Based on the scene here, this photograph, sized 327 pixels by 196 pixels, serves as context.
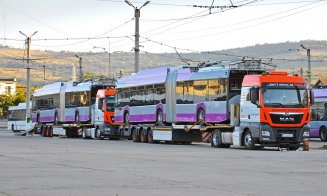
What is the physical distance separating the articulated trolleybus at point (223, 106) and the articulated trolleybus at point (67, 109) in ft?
32.9

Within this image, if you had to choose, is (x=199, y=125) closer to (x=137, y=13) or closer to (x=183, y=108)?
(x=183, y=108)

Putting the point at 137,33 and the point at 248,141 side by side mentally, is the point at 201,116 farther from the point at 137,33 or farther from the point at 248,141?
the point at 137,33

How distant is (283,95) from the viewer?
3469 centimetres

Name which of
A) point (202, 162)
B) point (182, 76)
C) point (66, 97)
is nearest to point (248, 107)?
point (182, 76)

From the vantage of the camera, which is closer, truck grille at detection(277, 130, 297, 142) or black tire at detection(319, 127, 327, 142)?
truck grille at detection(277, 130, 297, 142)

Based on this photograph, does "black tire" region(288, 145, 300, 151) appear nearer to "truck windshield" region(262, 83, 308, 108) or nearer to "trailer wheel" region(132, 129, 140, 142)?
"truck windshield" region(262, 83, 308, 108)

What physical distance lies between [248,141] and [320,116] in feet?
62.3

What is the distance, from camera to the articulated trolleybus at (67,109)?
58.4 meters

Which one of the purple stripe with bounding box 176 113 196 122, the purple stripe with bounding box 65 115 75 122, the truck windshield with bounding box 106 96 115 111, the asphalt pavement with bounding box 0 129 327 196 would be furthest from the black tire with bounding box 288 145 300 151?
the purple stripe with bounding box 65 115 75 122

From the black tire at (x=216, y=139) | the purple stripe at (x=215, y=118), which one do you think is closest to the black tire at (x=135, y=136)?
the purple stripe at (x=215, y=118)

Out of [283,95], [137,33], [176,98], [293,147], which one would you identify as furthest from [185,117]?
[137,33]

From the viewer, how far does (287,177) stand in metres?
17.8

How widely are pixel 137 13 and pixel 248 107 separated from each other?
21938 millimetres

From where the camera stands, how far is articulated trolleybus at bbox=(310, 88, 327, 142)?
5275 centimetres
